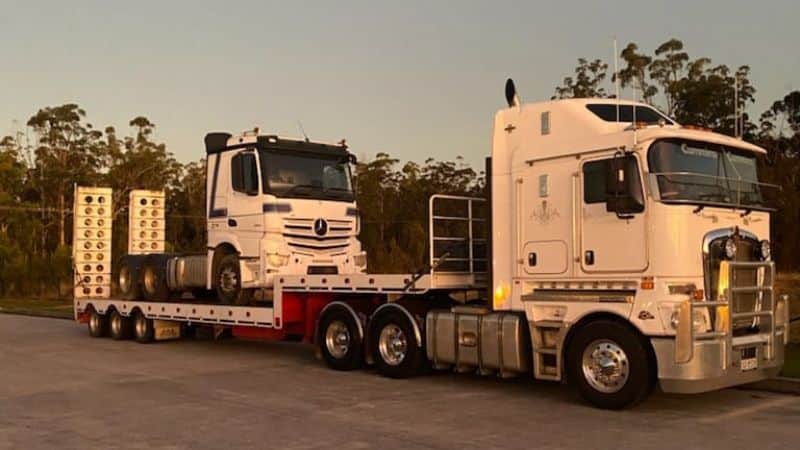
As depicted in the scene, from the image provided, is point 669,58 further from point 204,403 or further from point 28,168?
point 28,168

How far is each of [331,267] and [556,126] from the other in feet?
20.4

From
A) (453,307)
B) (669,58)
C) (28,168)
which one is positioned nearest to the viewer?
(453,307)

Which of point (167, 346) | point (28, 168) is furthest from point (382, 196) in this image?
point (28, 168)

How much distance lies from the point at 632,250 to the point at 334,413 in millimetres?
3739

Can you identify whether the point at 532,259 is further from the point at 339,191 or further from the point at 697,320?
the point at 339,191

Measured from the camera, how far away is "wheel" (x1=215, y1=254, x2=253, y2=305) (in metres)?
15.4

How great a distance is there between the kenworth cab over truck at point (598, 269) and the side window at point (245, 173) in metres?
3.19

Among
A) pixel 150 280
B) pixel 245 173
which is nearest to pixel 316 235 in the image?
pixel 245 173

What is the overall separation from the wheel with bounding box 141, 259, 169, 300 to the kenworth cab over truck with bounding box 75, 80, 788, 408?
6.35m

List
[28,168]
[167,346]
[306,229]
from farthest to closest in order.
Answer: [28,168]
[167,346]
[306,229]

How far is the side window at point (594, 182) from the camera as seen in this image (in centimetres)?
1002

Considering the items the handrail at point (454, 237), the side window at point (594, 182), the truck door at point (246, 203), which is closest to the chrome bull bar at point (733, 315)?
the side window at point (594, 182)

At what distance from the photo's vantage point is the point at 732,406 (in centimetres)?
1019

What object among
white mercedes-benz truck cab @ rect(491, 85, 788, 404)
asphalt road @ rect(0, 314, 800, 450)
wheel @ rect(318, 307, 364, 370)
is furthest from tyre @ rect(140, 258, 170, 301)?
white mercedes-benz truck cab @ rect(491, 85, 788, 404)
